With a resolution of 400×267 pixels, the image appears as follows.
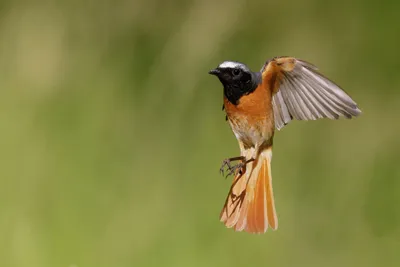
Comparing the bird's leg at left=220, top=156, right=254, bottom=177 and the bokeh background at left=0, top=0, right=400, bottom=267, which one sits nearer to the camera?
the bird's leg at left=220, top=156, right=254, bottom=177

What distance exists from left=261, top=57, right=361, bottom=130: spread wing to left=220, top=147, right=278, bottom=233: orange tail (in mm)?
35

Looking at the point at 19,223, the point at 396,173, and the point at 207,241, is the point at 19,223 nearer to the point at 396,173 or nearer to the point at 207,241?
the point at 207,241

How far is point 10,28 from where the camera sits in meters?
1.04

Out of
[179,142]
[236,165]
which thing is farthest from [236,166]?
[179,142]

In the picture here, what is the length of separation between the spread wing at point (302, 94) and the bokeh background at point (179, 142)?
0.86 feet

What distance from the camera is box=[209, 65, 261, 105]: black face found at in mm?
479

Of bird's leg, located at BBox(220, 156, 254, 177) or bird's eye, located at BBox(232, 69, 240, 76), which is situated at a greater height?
bird's eye, located at BBox(232, 69, 240, 76)

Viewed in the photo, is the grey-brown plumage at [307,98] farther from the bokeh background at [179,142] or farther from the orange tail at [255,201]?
the bokeh background at [179,142]

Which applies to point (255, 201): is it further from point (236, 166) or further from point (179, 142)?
point (179, 142)

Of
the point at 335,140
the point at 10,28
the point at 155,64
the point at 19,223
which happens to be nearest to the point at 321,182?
the point at 335,140

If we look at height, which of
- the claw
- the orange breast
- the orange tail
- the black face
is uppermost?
the black face

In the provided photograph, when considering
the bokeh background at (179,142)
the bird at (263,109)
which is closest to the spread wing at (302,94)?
the bird at (263,109)

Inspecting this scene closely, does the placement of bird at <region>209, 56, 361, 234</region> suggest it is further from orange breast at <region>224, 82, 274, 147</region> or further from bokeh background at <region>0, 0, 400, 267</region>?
bokeh background at <region>0, 0, 400, 267</region>

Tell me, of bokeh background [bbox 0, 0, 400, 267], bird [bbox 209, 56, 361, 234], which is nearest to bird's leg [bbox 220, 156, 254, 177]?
bird [bbox 209, 56, 361, 234]
